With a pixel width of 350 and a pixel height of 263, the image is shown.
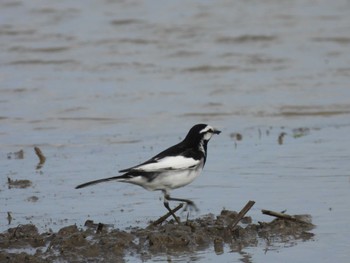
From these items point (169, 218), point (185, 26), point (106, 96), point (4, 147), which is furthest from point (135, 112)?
point (185, 26)

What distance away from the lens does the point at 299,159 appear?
451 inches

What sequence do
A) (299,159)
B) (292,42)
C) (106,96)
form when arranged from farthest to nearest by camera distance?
(292,42), (106,96), (299,159)

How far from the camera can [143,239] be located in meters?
8.07

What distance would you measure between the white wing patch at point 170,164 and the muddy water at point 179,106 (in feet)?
1.80

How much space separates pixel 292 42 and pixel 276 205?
38.1 ft

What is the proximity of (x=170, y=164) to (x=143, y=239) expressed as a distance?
3.33 ft

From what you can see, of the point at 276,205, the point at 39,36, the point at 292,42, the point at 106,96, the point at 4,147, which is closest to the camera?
the point at 276,205

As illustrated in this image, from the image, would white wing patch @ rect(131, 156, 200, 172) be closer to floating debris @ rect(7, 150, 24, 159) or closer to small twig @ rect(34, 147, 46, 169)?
small twig @ rect(34, 147, 46, 169)

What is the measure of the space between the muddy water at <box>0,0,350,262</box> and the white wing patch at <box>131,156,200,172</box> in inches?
21.6

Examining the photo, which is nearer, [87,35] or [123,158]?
[123,158]

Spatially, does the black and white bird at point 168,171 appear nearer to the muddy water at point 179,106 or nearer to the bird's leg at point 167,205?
the bird's leg at point 167,205

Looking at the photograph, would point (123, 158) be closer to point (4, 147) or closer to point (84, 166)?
point (84, 166)

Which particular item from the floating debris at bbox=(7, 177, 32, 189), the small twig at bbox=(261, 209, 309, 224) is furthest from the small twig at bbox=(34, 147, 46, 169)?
the small twig at bbox=(261, 209, 309, 224)

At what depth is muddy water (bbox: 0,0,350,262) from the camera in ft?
31.2
